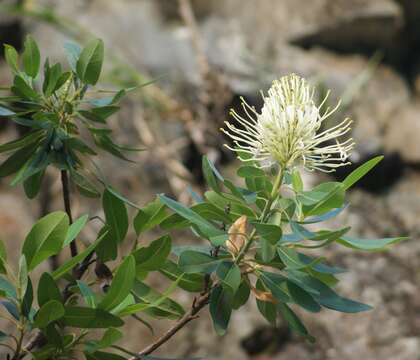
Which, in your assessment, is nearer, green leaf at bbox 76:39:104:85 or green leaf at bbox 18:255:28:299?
green leaf at bbox 18:255:28:299

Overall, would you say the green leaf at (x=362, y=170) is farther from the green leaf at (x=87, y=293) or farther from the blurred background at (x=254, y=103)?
the blurred background at (x=254, y=103)

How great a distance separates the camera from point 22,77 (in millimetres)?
770

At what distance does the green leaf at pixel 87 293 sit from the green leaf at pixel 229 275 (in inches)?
4.8

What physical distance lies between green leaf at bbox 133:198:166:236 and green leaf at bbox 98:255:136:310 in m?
0.12

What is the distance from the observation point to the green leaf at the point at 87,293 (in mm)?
667

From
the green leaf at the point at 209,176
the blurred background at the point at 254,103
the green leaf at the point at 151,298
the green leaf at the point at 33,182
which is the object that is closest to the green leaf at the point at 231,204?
the green leaf at the point at 209,176

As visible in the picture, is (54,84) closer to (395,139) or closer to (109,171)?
(109,171)

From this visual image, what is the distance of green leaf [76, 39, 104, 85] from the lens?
79 centimetres

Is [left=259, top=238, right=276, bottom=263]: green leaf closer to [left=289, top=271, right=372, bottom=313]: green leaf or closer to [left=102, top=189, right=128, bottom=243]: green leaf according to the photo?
[left=289, top=271, right=372, bottom=313]: green leaf

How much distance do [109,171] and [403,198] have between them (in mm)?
1111

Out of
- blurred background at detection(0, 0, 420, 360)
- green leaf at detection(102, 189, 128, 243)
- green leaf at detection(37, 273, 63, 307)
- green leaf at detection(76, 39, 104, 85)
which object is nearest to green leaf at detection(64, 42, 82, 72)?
green leaf at detection(76, 39, 104, 85)

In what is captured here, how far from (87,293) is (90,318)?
0.03 metres

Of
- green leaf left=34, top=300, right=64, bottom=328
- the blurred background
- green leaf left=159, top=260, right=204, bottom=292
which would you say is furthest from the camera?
the blurred background

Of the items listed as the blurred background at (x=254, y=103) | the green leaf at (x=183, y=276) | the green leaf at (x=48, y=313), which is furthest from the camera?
the blurred background at (x=254, y=103)
